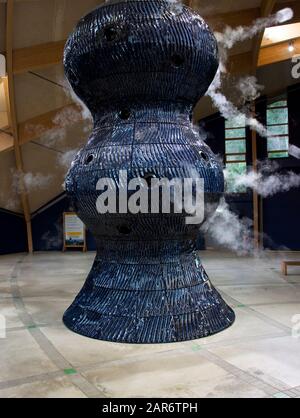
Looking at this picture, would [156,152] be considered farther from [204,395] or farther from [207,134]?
[207,134]

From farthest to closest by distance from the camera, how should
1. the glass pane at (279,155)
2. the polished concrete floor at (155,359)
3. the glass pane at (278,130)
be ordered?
1. the glass pane at (278,130)
2. the glass pane at (279,155)
3. the polished concrete floor at (155,359)

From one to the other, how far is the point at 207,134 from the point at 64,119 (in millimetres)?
5385

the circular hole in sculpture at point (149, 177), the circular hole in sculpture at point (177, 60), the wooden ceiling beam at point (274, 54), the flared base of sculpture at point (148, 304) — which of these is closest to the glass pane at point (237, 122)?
the wooden ceiling beam at point (274, 54)

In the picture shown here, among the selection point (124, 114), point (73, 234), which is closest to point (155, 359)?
point (124, 114)

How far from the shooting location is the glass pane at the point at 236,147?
15219 millimetres

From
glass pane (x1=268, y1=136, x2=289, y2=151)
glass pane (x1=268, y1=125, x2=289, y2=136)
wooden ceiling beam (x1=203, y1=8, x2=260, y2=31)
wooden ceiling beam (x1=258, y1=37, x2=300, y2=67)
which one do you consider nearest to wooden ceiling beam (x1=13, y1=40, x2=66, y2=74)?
→ wooden ceiling beam (x1=203, y1=8, x2=260, y2=31)

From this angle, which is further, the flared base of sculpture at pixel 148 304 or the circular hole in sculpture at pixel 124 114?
the circular hole in sculpture at pixel 124 114

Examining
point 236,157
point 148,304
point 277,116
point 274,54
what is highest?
point 274,54

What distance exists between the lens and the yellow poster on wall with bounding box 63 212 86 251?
1519cm

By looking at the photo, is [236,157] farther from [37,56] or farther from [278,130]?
[37,56]

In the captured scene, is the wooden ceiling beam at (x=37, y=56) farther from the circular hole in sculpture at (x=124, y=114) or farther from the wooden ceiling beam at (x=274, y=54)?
the circular hole in sculpture at (x=124, y=114)

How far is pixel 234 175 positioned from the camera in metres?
15.3

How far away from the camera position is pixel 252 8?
10.9m

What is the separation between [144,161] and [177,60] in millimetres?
1213
